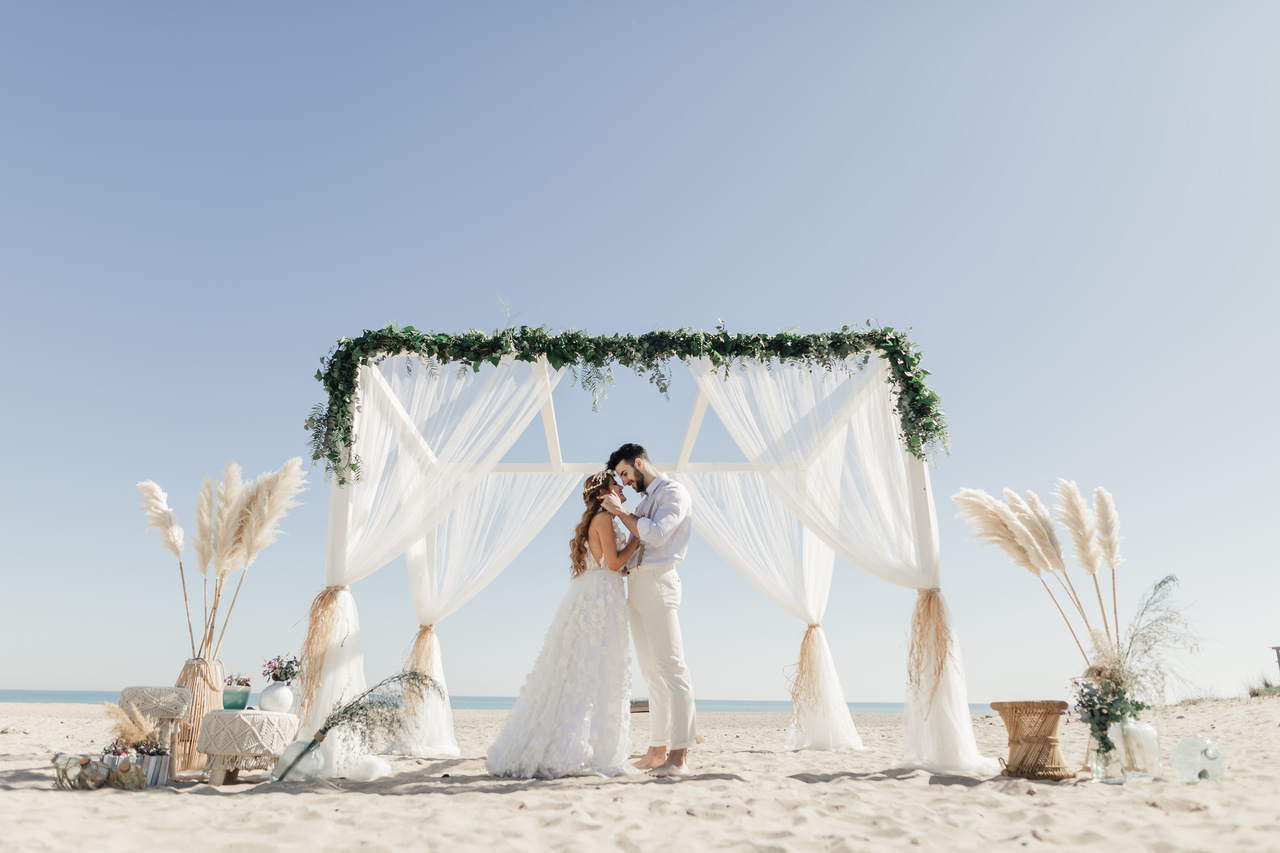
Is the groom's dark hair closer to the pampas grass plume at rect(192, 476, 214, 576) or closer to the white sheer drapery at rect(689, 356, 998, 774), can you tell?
the white sheer drapery at rect(689, 356, 998, 774)

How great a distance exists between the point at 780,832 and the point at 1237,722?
17.6 feet

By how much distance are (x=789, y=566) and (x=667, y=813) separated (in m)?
3.24

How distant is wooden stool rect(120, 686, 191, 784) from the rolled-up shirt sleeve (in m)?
2.62

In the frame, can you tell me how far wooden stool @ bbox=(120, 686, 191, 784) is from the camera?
3.71 metres

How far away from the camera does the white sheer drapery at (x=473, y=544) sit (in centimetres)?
539

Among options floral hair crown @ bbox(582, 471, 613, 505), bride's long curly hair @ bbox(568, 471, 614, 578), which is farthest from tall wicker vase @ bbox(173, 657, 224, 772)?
floral hair crown @ bbox(582, 471, 613, 505)

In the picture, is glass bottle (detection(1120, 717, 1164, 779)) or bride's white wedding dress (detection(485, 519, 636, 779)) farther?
bride's white wedding dress (detection(485, 519, 636, 779))

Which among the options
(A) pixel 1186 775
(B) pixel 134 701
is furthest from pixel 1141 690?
(B) pixel 134 701

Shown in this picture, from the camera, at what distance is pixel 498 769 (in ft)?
12.0

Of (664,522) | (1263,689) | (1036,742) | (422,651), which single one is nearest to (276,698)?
(422,651)

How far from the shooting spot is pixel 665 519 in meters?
3.84

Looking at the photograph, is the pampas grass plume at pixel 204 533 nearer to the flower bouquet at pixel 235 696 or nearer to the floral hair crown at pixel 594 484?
the flower bouquet at pixel 235 696

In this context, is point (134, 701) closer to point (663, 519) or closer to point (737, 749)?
point (663, 519)

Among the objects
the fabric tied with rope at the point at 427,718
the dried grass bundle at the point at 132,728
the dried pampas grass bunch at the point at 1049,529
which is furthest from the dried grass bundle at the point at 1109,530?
the dried grass bundle at the point at 132,728
